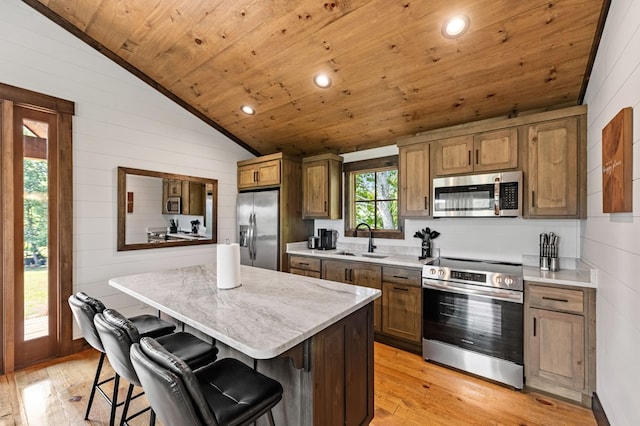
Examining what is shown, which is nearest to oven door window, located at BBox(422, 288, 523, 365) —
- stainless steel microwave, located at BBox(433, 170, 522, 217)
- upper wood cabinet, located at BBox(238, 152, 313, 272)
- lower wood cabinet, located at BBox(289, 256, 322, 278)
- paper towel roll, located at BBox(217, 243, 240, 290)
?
stainless steel microwave, located at BBox(433, 170, 522, 217)

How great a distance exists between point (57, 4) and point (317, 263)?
3.78 metres

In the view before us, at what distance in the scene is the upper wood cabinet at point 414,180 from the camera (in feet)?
10.5

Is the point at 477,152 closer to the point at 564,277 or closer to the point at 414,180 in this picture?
the point at 414,180

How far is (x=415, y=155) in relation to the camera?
3.26 m

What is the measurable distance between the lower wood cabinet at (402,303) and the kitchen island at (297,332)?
3.96 ft

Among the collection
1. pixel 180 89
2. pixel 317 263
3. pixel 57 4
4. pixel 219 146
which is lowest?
pixel 317 263

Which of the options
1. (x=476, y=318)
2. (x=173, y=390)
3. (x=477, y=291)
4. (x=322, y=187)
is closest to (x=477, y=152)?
(x=477, y=291)

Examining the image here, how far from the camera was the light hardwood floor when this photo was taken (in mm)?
2027

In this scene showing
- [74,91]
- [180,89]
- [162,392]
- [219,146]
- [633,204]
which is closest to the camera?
[162,392]

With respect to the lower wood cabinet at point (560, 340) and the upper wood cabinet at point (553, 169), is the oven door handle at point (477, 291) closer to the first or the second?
the lower wood cabinet at point (560, 340)

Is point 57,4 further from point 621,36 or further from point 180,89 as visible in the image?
point 621,36

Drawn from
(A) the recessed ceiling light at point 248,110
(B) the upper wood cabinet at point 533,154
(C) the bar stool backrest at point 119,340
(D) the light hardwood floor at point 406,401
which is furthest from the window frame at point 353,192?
(C) the bar stool backrest at point 119,340

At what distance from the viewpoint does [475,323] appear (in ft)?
8.35

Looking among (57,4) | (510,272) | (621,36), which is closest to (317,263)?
(510,272)
